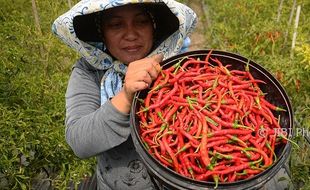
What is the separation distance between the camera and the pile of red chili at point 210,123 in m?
1.22

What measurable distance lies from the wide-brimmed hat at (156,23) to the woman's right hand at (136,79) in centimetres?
47

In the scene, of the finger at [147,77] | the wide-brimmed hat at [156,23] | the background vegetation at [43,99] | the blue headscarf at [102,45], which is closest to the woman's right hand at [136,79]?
the finger at [147,77]

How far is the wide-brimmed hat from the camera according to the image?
1824 mm

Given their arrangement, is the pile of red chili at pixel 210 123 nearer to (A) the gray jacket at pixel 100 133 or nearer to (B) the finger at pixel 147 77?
(B) the finger at pixel 147 77

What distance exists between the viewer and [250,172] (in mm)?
1211

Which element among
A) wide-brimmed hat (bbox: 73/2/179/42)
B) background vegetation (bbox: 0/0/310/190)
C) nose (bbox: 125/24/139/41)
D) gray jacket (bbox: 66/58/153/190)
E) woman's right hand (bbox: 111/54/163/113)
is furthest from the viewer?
background vegetation (bbox: 0/0/310/190)

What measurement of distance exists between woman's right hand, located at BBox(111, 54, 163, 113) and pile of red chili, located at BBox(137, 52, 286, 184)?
0.05m

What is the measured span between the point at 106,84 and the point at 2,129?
864 mm

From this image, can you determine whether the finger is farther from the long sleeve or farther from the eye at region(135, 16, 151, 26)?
the eye at region(135, 16, 151, 26)

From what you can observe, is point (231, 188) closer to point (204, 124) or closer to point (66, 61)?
point (204, 124)

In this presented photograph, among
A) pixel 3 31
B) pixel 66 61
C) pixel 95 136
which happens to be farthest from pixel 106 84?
pixel 66 61

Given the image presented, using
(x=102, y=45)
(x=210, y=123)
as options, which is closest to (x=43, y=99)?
(x=102, y=45)

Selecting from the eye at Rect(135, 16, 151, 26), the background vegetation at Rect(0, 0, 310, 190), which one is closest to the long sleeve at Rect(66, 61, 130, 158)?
the eye at Rect(135, 16, 151, 26)

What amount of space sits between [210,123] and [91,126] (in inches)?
18.1
